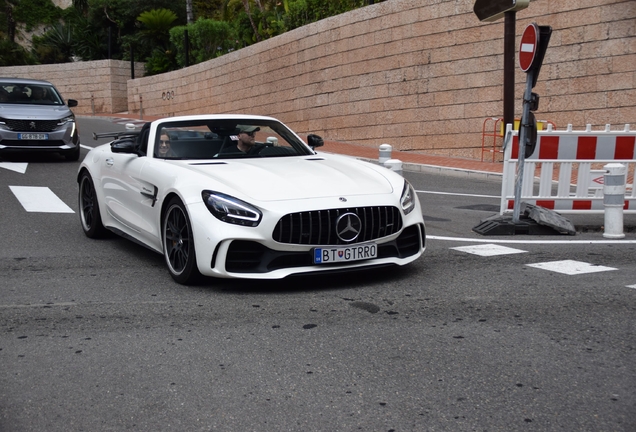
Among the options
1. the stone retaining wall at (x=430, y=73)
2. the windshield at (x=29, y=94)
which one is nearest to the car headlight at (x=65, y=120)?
the windshield at (x=29, y=94)

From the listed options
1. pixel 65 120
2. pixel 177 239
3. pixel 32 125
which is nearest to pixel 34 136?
pixel 32 125

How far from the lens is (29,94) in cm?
1614

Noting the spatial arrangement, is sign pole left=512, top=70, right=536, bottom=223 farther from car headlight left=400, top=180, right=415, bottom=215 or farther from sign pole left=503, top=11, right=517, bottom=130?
sign pole left=503, top=11, right=517, bottom=130

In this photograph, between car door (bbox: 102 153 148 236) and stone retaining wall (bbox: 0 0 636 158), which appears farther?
stone retaining wall (bbox: 0 0 636 158)

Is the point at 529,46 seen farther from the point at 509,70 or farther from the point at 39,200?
the point at 509,70

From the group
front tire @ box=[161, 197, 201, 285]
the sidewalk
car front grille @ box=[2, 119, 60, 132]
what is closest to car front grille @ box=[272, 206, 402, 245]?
front tire @ box=[161, 197, 201, 285]

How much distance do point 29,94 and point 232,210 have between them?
12064mm

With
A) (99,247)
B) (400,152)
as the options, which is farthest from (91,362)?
(400,152)

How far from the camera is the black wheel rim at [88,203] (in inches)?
312

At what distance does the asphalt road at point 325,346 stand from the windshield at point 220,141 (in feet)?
3.19

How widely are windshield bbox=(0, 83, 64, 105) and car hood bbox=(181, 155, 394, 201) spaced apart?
1081cm

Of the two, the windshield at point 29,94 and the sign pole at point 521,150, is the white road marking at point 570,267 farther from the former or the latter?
the windshield at point 29,94

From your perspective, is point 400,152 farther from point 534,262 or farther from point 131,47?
point 131,47

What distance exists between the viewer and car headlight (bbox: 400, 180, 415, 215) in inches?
236
